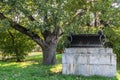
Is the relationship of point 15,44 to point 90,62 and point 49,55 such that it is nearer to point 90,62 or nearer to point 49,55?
point 49,55

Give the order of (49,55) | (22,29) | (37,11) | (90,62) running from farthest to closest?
(49,55)
(22,29)
(37,11)
(90,62)

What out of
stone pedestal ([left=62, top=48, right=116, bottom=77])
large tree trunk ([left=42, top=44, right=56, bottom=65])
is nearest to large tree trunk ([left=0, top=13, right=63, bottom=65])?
large tree trunk ([left=42, top=44, right=56, bottom=65])

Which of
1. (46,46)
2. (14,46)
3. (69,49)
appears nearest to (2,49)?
(14,46)

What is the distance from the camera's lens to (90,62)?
8.50 meters

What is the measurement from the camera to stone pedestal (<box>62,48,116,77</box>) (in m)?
8.43

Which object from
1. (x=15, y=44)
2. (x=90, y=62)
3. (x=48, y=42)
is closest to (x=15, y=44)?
(x=15, y=44)

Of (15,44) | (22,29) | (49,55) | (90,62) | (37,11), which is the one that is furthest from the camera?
(15,44)

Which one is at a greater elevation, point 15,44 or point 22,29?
point 22,29

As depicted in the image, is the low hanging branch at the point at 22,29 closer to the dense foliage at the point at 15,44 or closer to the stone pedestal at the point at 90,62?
the dense foliage at the point at 15,44

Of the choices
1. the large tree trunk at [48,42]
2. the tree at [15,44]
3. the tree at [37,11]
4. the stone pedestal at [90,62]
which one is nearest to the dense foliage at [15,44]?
the tree at [15,44]

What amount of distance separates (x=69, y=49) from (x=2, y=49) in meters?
8.78

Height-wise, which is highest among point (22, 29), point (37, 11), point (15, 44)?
point (37, 11)

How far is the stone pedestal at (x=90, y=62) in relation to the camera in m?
8.43

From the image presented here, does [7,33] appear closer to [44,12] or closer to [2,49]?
[2,49]
